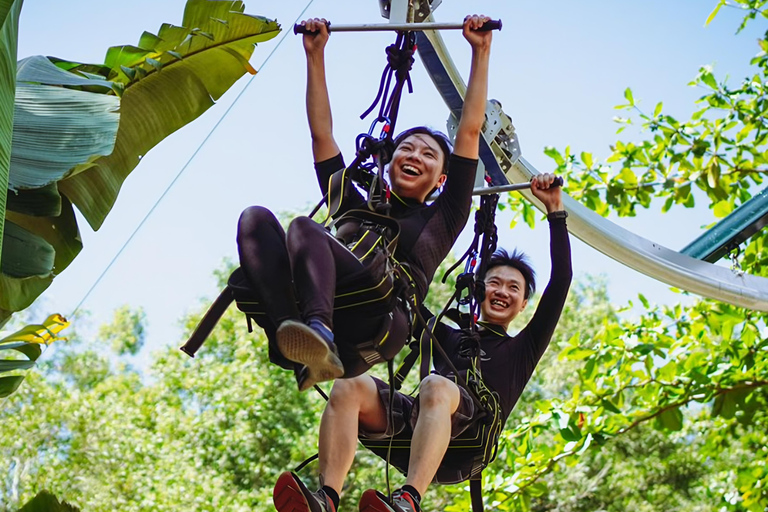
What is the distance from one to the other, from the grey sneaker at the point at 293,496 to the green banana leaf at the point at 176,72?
44.4 inches

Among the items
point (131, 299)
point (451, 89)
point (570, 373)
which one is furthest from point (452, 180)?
point (131, 299)

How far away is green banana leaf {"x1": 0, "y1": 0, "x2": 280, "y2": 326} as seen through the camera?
250 cm

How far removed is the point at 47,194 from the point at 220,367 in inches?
343

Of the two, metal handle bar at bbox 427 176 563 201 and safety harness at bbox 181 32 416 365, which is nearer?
safety harness at bbox 181 32 416 365

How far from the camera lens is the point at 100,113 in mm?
2561

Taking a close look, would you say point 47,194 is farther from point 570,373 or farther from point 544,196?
point 570,373

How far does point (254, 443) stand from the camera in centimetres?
1066

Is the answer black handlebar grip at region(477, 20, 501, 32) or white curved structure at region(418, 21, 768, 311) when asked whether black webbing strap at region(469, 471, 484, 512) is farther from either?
black handlebar grip at region(477, 20, 501, 32)

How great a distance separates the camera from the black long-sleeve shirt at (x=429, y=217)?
2.40 m

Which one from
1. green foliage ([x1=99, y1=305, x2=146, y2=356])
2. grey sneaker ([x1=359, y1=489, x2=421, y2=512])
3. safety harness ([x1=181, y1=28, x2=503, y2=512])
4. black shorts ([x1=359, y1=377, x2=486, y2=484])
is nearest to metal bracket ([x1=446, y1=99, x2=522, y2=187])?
safety harness ([x1=181, y1=28, x2=503, y2=512])

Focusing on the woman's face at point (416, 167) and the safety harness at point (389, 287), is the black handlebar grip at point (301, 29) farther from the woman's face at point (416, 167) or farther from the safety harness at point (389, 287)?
the woman's face at point (416, 167)

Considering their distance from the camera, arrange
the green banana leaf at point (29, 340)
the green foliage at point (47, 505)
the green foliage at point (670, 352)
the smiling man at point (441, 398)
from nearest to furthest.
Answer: the green foliage at point (47, 505) → the smiling man at point (441, 398) → the green banana leaf at point (29, 340) → the green foliage at point (670, 352)

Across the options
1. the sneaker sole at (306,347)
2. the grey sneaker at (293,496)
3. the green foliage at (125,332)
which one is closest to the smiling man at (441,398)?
the grey sneaker at (293,496)

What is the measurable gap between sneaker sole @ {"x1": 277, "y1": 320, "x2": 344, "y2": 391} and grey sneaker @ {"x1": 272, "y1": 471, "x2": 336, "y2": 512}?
0.99 ft
